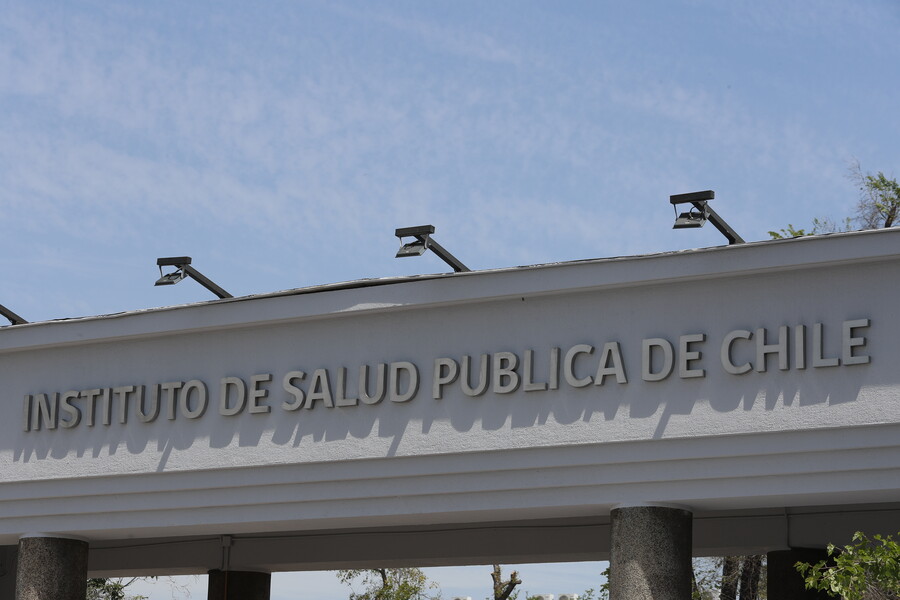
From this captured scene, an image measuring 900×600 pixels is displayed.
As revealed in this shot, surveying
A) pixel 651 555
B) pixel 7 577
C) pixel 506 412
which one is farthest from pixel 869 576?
pixel 7 577

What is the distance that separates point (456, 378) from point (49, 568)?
5.05 m

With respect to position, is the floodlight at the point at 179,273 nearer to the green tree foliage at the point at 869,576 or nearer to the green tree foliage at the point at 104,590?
the green tree foliage at the point at 869,576

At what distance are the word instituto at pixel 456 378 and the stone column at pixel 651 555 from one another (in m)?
1.18

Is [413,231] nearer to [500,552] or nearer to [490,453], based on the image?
[490,453]

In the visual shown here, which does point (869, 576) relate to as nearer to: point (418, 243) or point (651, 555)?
point (651, 555)

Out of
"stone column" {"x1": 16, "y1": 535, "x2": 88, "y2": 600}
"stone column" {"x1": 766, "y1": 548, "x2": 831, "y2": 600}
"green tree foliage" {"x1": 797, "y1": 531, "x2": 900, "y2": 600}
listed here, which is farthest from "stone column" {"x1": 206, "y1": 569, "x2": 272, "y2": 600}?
"green tree foliage" {"x1": 797, "y1": 531, "x2": 900, "y2": 600}

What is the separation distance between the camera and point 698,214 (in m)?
11.9

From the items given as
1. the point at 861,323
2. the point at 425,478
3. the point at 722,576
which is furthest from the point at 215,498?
the point at 722,576

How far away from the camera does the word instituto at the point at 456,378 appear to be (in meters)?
11.6

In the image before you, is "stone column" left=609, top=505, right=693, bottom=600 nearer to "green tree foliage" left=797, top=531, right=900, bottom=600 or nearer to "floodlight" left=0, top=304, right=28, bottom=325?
"green tree foliage" left=797, top=531, right=900, bottom=600

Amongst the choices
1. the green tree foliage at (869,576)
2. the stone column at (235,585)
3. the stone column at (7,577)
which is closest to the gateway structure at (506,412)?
the green tree foliage at (869,576)

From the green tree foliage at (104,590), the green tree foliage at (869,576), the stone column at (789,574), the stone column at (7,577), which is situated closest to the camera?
the green tree foliage at (869,576)

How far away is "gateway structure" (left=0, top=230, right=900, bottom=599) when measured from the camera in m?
11.6

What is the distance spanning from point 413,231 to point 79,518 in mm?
4884
